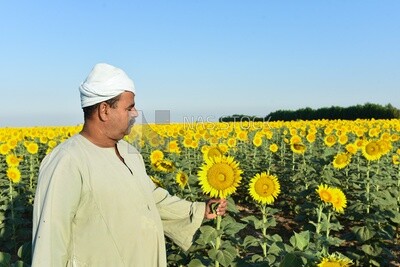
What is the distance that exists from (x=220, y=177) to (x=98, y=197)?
62.0 inches

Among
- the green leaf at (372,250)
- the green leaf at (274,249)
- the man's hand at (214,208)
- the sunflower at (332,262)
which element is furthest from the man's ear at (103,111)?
the green leaf at (372,250)

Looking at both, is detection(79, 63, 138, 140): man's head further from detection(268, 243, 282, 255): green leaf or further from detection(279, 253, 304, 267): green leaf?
detection(268, 243, 282, 255): green leaf

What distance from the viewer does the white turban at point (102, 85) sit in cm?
241

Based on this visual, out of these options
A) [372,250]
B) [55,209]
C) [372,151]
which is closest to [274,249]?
[55,209]

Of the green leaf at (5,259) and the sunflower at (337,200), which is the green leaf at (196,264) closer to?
the green leaf at (5,259)

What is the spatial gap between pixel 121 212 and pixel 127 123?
467 millimetres

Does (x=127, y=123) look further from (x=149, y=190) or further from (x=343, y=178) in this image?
(x=343, y=178)

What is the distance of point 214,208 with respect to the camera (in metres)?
3.19

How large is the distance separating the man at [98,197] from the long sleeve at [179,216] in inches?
14.2

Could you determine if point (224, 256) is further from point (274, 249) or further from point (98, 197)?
point (98, 197)

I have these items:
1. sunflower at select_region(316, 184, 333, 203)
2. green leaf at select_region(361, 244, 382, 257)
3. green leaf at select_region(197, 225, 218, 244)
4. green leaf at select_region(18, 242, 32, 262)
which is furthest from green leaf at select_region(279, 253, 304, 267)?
green leaf at select_region(361, 244, 382, 257)

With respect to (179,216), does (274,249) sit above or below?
below

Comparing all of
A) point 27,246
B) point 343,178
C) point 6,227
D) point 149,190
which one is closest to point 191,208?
point 149,190

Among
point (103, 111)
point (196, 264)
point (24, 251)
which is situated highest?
point (103, 111)
